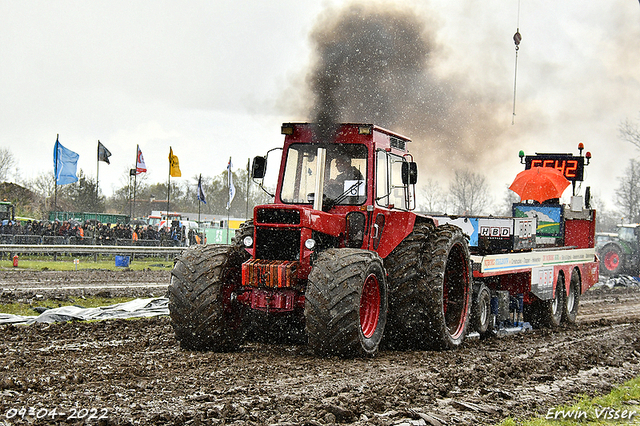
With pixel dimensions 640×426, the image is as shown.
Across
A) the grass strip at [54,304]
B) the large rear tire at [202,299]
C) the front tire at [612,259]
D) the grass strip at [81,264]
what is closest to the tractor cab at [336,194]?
the large rear tire at [202,299]

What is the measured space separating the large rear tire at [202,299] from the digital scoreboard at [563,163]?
38.7 feet

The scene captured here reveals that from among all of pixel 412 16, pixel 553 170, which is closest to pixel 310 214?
pixel 412 16

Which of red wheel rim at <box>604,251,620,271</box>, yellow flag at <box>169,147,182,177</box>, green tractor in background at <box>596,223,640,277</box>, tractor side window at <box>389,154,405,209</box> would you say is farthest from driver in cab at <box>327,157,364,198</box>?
yellow flag at <box>169,147,182,177</box>

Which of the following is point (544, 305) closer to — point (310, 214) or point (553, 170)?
point (553, 170)

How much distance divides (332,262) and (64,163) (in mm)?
27641

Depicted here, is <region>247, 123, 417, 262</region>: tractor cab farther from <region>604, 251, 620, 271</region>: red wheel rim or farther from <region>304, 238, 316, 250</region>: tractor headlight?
<region>604, 251, 620, 271</region>: red wheel rim

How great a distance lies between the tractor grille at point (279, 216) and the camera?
27.7 feet

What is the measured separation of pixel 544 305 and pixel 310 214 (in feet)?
25.5

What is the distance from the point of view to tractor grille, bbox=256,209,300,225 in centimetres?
843

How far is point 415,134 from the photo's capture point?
1405 cm

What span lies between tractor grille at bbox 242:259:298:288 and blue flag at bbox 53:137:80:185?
85.8ft

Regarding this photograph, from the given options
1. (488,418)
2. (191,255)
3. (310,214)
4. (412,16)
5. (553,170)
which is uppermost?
(412,16)

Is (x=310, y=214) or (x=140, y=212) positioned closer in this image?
(x=310, y=214)

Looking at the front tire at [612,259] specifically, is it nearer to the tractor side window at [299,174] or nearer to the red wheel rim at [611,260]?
the red wheel rim at [611,260]
